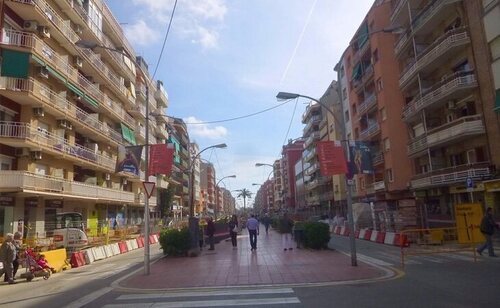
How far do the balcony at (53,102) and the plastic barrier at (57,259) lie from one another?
1335 centimetres

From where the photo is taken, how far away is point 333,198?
6988 centimetres

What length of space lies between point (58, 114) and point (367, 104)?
2911 centimetres

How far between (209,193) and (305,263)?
140 metres

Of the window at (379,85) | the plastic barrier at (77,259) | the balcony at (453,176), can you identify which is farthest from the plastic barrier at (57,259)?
the window at (379,85)

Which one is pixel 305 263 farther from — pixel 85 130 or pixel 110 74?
pixel 110 74

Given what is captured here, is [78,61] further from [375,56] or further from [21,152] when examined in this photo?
[375,56]

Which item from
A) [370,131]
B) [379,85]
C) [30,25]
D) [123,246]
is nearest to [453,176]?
[379,85]

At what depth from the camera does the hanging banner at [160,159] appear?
51.1ft

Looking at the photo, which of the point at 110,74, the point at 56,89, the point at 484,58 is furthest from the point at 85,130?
the point at 484,58

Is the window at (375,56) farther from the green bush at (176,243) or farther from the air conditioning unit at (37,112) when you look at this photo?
the green bush at (176,243)

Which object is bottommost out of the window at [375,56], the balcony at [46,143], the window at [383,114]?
the balcony at [46,143]

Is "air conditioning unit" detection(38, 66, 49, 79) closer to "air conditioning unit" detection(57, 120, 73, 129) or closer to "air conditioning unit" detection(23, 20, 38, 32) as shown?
"air conditioning unit" detection(23, 20, 38, 32)

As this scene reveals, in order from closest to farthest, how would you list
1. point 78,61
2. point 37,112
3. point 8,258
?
point 8,258, point 37,112, point 78,61

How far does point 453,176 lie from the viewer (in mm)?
30734
